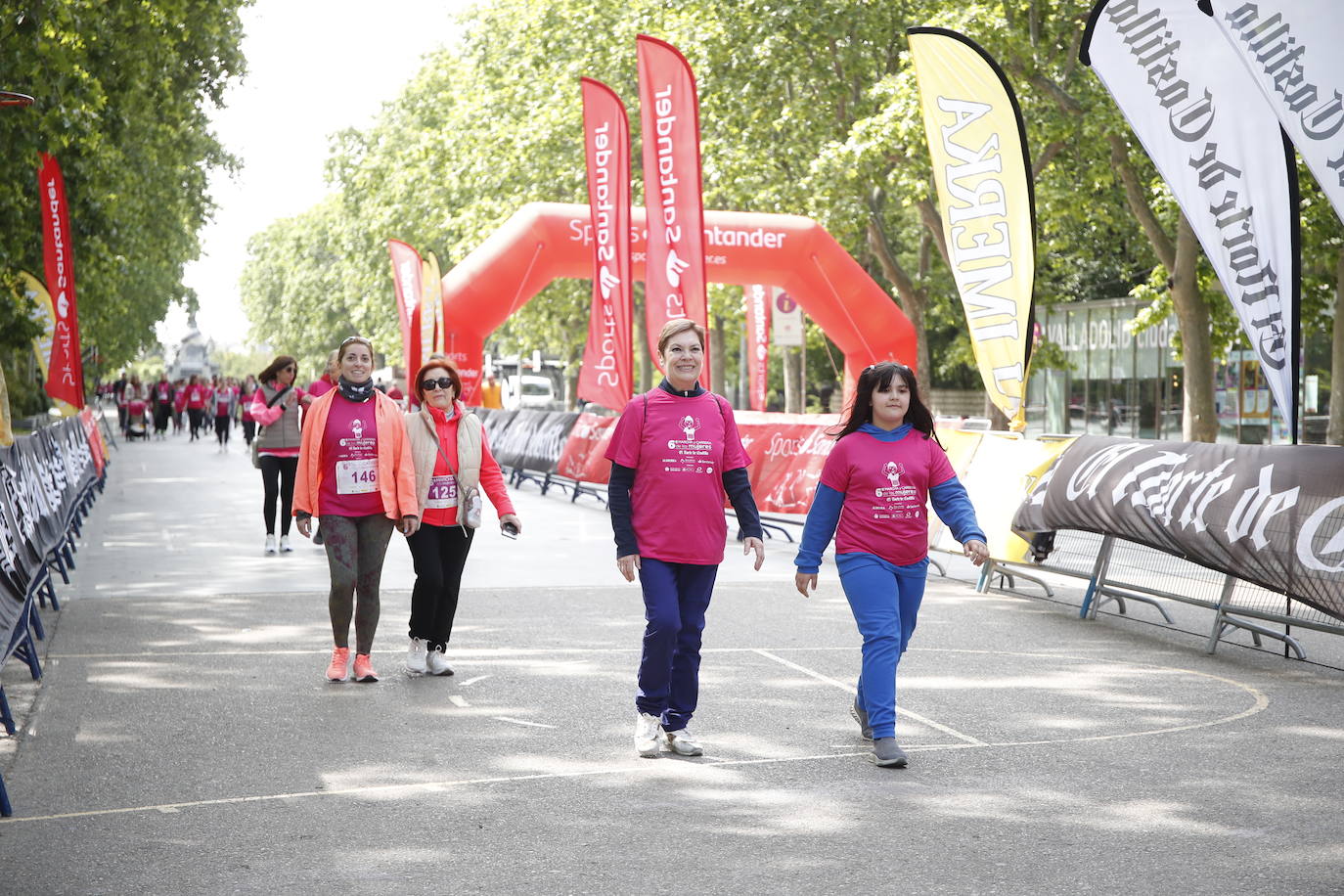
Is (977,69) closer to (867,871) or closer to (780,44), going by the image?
(867,871)

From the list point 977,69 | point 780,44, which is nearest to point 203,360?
point 780,44

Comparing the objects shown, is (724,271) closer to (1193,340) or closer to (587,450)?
(587,450)

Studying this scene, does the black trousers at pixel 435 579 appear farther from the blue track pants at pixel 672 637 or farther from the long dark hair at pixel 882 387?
the long dark hair at pixel 882 387

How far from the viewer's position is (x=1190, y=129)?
32.7 feet

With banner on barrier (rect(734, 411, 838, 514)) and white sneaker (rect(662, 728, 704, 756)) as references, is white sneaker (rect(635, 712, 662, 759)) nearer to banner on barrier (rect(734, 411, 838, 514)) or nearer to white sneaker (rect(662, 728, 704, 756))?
white sneaker (rect(662, 728, 704, 756))

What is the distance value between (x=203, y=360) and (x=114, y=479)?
129 m

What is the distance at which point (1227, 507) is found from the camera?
932cm

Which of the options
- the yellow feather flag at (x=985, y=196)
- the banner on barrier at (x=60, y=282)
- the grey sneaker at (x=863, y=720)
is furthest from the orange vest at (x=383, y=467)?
the banner on barrier at (x=60, y=282)

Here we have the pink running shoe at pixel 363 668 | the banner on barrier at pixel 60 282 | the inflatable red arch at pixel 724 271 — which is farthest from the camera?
the inflatable red arch at pixel 724 271

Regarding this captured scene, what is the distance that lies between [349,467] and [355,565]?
1.73 feet

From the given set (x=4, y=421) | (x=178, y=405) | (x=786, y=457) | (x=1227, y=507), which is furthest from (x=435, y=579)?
(x=178, y=405)

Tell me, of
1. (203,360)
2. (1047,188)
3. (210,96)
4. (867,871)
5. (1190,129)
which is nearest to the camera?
(867,871)

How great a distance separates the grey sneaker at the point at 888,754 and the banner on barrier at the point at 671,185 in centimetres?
1099

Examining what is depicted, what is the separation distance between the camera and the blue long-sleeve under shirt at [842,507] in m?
6.68
